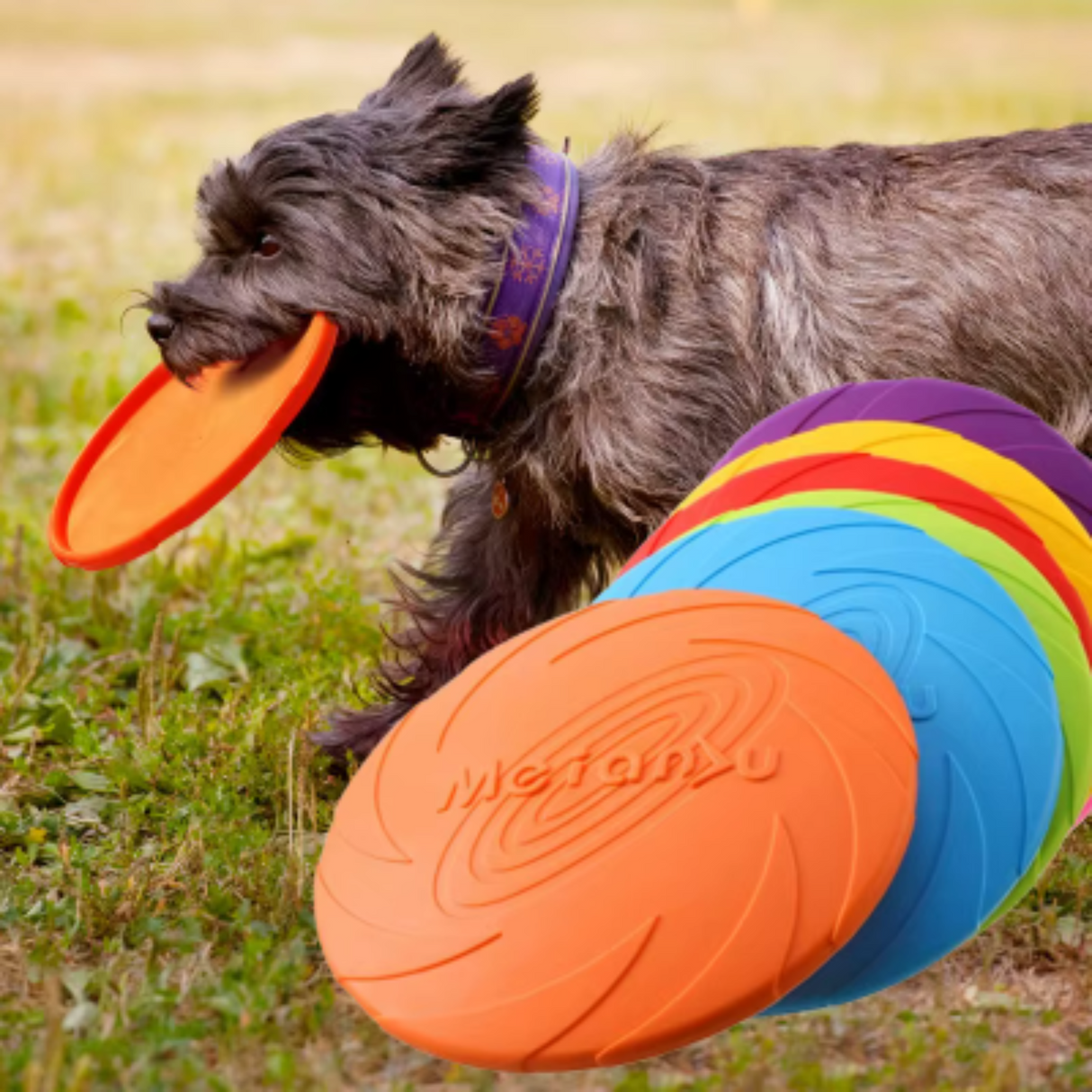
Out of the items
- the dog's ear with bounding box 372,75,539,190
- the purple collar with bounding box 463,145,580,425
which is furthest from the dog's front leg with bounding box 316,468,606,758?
the dog's ear with bounding box 372,75,539,190

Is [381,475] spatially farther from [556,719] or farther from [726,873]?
[726,873]

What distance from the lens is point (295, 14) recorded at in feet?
80.4

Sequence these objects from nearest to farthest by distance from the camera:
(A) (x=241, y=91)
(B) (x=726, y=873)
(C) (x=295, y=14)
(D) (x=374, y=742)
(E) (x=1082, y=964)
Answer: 1. (B) (x=726, y=873)
2. (E) (x=1082, y=964)
3. (D) (x=374, y=742)
4. (A) (x=241, y=91)
5. (C) (x=295, y=14)

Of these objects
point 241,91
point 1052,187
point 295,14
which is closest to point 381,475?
point 1052,187

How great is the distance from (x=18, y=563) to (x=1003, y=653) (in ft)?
11.2

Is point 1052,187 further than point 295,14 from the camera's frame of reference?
No

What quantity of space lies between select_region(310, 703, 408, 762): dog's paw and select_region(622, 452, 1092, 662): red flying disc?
110 cm

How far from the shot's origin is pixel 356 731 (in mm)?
4355

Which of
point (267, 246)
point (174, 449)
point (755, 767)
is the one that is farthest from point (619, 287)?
point (755, 767)

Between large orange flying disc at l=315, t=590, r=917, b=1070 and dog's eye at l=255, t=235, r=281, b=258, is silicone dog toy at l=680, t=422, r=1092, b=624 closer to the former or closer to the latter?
large orange flying disc at l=315, t=590, r=917, b=1070

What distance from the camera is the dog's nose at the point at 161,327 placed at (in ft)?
12.6

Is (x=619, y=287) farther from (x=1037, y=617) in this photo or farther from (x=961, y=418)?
(x=1037, y=617)

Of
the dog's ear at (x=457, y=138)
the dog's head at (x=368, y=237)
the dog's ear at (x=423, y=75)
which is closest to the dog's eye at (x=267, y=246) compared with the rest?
the dog's head at (x=368, y=237)

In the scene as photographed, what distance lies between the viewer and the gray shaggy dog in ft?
12.4
